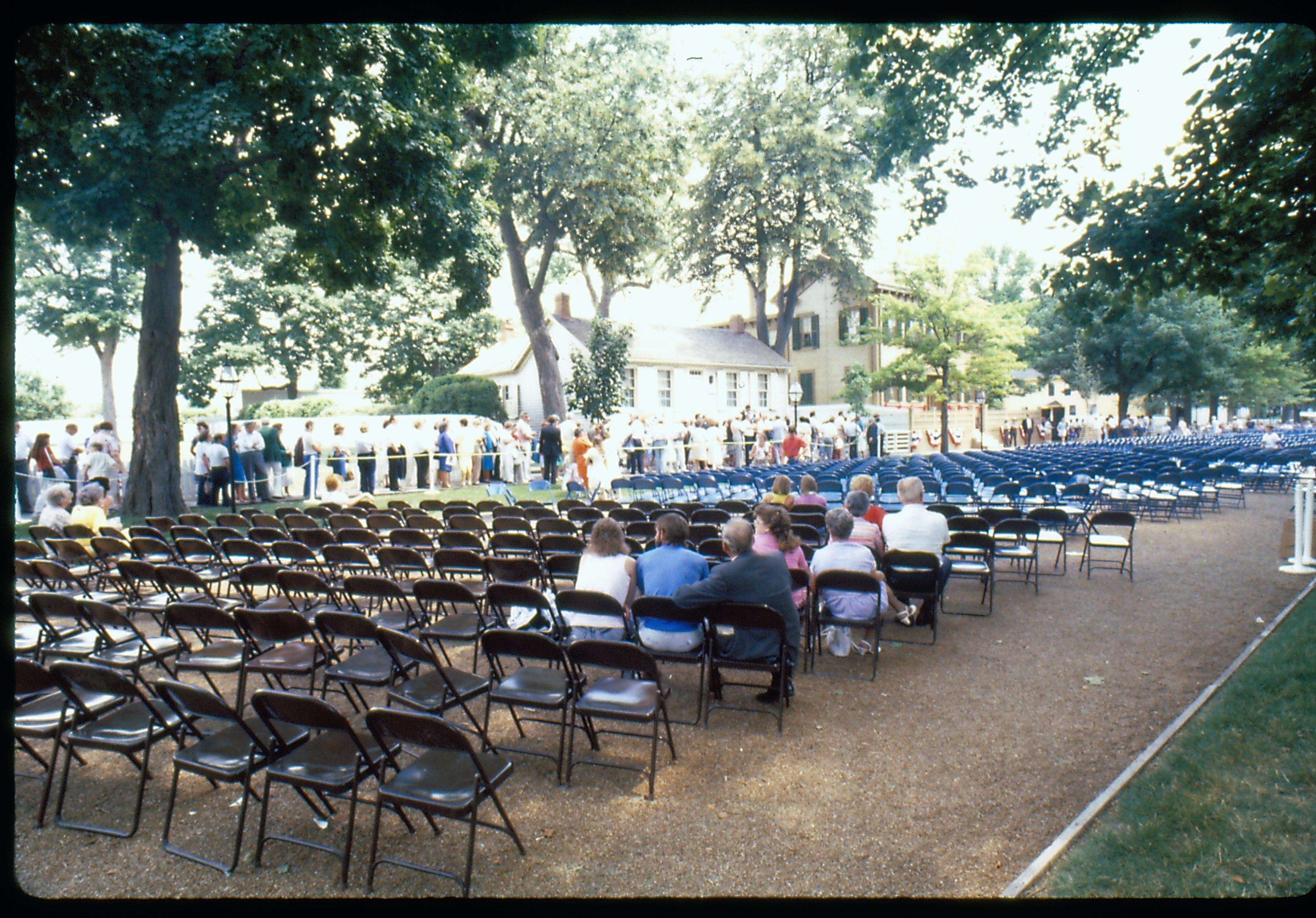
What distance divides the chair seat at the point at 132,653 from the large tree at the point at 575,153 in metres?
21.4

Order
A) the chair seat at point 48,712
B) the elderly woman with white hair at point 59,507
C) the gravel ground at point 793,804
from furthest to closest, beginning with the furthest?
the elderly woman with white hair at point 59,507
the chair seat at point 48,712
the gravel ground at point 793,804

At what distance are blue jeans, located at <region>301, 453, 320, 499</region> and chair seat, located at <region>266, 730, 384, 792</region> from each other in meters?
15.8

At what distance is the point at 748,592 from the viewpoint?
4.86m

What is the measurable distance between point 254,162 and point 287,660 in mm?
11953

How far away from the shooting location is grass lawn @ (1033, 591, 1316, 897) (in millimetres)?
3025

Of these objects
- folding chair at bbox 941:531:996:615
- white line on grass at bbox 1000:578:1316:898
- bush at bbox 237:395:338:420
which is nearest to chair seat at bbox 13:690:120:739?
white line on grass at bbox 1000:578:1316:898

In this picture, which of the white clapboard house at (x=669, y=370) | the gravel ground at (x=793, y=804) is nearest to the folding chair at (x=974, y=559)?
the gravel ground at (x=793, y=804)

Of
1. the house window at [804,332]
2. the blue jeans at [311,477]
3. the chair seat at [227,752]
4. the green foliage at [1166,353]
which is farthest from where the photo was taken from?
the house window at [804,332]

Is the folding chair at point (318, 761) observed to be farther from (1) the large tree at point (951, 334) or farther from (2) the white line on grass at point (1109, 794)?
(1) the large tree at point (951, 334)

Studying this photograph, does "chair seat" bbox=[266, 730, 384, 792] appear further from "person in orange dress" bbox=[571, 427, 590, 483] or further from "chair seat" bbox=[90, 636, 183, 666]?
"person in orange dress" bbox=[571, 427, 590, 483]

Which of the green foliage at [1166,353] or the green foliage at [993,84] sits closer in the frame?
the green foliage at [993,84]

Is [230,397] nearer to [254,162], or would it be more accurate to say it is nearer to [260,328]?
[254,162]

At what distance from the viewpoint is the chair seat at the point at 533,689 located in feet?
13.4

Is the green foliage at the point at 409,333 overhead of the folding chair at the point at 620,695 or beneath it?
overhead
